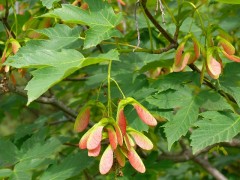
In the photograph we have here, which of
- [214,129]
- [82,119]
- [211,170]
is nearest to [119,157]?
[82,119]

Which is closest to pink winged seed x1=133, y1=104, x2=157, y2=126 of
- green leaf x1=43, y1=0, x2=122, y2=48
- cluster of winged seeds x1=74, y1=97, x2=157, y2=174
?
cluster of winged seeds x1=74, y1=97, x2=157, y2=174

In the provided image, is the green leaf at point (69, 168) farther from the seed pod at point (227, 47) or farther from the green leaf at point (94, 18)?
the seed pod at point (227, 47)

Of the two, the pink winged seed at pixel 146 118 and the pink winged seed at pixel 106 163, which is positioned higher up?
the pink winged seed at pixel 146 118

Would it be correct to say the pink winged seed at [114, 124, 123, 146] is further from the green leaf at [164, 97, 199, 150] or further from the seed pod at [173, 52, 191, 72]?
the seed pod at [173, 52, 191, 72]

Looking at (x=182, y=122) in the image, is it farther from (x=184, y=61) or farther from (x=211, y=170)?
(x=211, y=170)

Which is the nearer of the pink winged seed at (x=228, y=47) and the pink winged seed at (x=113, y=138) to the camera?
the pink winged seed at (x=113, y=138)

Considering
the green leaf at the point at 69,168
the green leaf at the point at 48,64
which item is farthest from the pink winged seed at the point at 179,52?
the green leaf at the point at 69,168

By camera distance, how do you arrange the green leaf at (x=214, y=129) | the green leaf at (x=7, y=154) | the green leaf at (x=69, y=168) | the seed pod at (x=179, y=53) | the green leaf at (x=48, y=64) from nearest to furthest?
the green leaf at (x=48, y=64)
the green leaf at (x=214, y=129)
the seed pod at (x=179, y=53)
the green leaf at (x=69, y=168)
the green leaf at (x=7, y=154)
